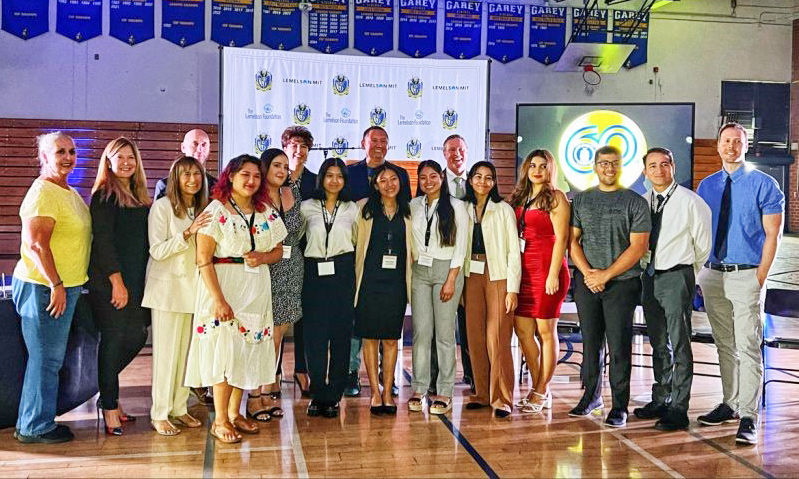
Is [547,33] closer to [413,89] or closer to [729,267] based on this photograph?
[413,89]

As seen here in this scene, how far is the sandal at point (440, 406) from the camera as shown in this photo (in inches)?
175

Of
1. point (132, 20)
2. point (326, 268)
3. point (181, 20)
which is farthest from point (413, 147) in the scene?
point (326, 268)

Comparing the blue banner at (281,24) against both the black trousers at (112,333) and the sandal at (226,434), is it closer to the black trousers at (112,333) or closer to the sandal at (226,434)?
the black trousers at (112,333)

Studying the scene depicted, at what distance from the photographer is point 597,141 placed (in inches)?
346

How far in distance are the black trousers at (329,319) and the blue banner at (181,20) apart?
5655mm

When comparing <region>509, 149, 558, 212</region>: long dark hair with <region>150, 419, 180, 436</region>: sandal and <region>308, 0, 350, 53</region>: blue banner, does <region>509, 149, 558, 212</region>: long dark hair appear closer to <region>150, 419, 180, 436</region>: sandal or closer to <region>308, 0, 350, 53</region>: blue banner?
<region>150, 419, 180, 436</region>: sandal

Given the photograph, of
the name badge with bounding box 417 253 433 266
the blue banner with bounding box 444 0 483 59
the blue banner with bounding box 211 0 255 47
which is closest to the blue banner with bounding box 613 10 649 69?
the blue banner with bounding box 444 0 483 59

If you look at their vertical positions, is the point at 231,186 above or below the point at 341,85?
below

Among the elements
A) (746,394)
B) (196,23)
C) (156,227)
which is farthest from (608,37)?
(156,227)

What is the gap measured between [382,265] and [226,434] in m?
1.29

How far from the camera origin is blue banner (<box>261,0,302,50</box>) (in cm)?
906

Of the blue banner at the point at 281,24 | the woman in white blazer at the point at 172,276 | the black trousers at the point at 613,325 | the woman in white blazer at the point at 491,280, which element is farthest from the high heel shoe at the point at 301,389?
the blue banner at the point at 281,24

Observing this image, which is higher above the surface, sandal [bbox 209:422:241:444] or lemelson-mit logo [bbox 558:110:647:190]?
lemelson-mit logo [bbox 558:110:647:190]

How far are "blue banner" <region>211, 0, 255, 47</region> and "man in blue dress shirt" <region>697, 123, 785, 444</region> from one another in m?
6.39
